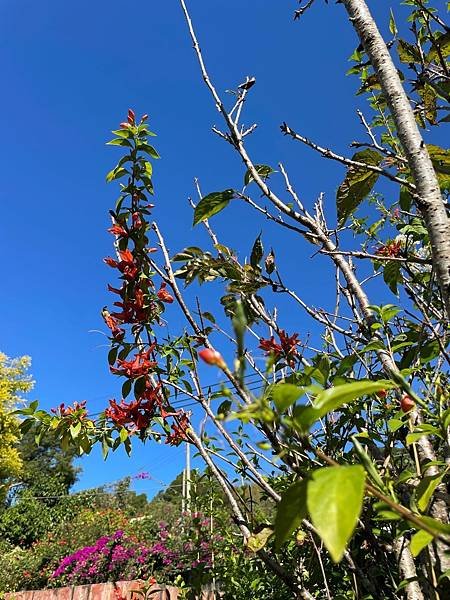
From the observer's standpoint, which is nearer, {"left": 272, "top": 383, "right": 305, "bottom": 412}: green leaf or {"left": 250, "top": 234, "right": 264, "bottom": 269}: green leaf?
{"left": 272, "top": 383, "right": 305, "bottom": 412}: green leaf

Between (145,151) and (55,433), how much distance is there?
3.52ft

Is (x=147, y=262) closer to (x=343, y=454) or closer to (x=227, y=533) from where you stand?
(x=343, y=454)

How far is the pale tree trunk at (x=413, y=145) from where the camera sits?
0.67 m

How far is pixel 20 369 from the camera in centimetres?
1580

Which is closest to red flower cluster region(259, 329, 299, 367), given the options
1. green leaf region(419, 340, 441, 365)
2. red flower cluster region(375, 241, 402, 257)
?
green leaf region(419, 340, 441, 365)

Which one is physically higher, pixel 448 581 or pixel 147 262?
pixel 147 262

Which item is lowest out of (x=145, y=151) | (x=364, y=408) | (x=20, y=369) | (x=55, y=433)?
(x=364, y=408)

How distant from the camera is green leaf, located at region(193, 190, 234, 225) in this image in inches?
38.8

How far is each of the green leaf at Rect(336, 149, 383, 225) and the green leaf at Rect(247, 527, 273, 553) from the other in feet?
2.15

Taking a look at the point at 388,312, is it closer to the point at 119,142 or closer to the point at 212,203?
the point at 212,203

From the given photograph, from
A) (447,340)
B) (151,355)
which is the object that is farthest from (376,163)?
(151,355)

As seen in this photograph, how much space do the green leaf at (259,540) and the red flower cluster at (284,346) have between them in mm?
446

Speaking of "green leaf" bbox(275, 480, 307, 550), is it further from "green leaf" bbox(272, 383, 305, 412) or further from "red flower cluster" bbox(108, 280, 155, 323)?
"red flower cluster" bbox(108, 280, 155, 323)

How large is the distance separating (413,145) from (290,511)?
604 mm
